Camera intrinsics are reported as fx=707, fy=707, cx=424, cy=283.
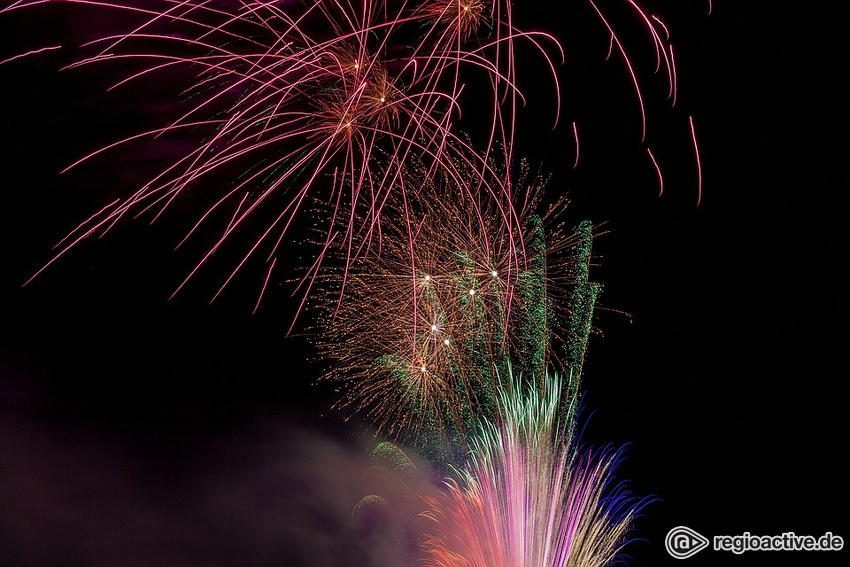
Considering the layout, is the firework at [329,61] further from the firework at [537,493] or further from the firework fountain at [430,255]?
the firework at [537,493]

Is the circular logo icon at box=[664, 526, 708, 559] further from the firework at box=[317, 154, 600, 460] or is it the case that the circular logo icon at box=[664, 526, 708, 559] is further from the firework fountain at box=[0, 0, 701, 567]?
the firework at box=[317, 154, 600, 460]

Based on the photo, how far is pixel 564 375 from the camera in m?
7.45

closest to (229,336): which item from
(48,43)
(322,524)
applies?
(322,524)

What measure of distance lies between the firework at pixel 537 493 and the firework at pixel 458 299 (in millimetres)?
353

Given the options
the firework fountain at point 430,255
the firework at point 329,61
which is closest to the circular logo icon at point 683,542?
the firework fountain at point 430,255

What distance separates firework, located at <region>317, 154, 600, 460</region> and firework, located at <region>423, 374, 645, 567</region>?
0.35 meters

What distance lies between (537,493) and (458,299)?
7.58 feet

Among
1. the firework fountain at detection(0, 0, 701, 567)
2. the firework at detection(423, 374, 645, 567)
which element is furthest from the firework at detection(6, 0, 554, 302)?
the firework at detection(423, 374, 645, 567)

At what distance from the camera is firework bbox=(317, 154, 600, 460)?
23.0 ft

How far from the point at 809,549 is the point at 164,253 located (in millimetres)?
8682

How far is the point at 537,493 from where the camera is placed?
24.9ft

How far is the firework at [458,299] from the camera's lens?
7020mm

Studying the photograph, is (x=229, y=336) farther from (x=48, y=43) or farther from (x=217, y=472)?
(x=48, y=43)

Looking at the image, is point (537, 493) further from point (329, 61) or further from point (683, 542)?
point (329, 61)
